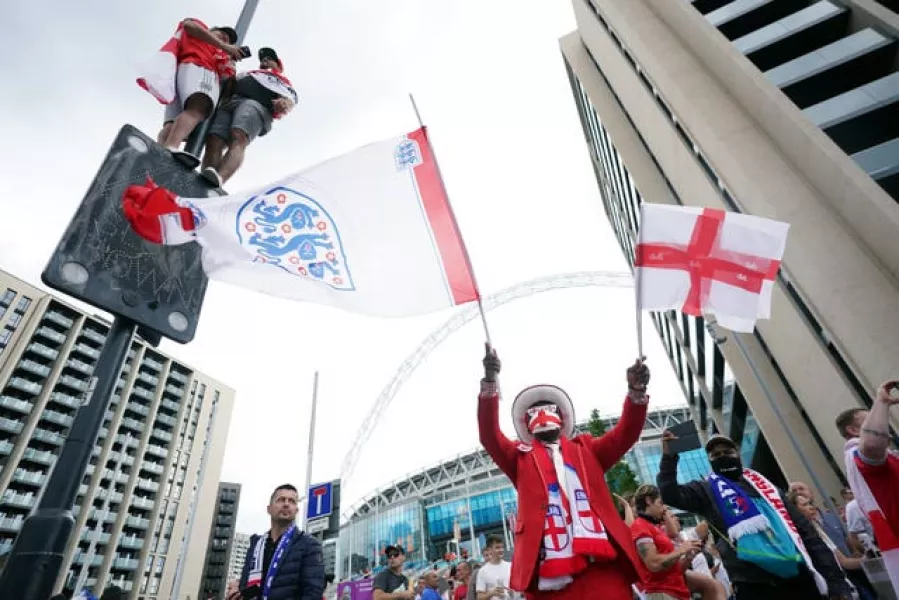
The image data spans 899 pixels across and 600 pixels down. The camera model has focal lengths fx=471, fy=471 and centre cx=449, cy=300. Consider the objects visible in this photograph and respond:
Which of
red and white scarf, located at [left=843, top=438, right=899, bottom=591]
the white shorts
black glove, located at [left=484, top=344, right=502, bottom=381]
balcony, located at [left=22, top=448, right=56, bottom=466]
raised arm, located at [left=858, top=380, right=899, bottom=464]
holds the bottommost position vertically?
red and white scarf, located at [left=843, top=438, right=899, bottom=591]

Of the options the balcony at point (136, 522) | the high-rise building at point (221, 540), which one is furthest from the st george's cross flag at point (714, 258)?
the high-rise building at point (221, 540)

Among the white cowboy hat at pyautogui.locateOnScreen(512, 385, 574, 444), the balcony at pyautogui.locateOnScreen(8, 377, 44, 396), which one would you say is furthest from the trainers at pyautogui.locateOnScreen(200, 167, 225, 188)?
the balcony at pyautogui.locateOnScreen(8, 377, 44, 396)

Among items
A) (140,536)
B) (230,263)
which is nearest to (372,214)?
(230,263)

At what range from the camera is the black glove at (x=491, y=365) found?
9.08 ft

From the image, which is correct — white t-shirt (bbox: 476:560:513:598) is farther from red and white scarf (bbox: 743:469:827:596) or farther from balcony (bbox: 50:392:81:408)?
balcony (bbox: 50:392:81:408)

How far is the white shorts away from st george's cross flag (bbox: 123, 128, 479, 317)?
24.6 inches

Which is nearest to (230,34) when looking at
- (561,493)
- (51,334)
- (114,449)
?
(561,493)

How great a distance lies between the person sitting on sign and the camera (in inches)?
108

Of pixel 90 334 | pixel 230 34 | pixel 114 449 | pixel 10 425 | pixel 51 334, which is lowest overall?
pixel 230 34

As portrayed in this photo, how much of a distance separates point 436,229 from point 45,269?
7.78ft

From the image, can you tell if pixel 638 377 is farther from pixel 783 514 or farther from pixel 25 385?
pixel 25 385

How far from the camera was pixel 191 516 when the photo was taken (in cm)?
6919

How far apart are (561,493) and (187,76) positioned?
10.8 feet

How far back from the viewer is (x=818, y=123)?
1491 cm
